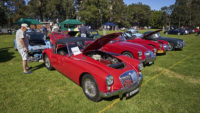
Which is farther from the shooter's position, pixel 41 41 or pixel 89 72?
pixel 41 41

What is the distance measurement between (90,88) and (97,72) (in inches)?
21.8

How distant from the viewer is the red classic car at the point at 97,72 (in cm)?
295

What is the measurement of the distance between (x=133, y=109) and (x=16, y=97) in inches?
125

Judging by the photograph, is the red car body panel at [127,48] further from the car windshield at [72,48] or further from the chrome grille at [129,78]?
the chrome grille at [129,78]

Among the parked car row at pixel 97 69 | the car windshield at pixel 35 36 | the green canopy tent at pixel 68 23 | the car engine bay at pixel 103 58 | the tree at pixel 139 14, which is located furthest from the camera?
the tree at pixel 139 14

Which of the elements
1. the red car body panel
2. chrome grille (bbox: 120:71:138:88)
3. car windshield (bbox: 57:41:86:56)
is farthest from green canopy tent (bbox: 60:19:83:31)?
chrome grille (bbox: 120:71:138:88)

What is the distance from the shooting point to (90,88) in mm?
3301

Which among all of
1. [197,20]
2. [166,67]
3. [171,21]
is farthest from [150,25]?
[166,67]

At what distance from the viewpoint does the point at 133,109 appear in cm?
305

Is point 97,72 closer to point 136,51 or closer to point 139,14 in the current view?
point 136,51

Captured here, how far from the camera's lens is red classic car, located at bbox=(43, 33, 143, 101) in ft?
9.66

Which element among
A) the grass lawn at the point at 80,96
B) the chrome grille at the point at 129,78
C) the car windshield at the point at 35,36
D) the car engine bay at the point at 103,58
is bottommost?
the grass lawn at the point at 80,96

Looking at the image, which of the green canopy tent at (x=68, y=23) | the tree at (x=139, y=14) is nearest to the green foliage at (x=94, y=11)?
the tree at (x=139, y=14)

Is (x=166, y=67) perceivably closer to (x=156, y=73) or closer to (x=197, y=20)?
(x=156, y=73)
